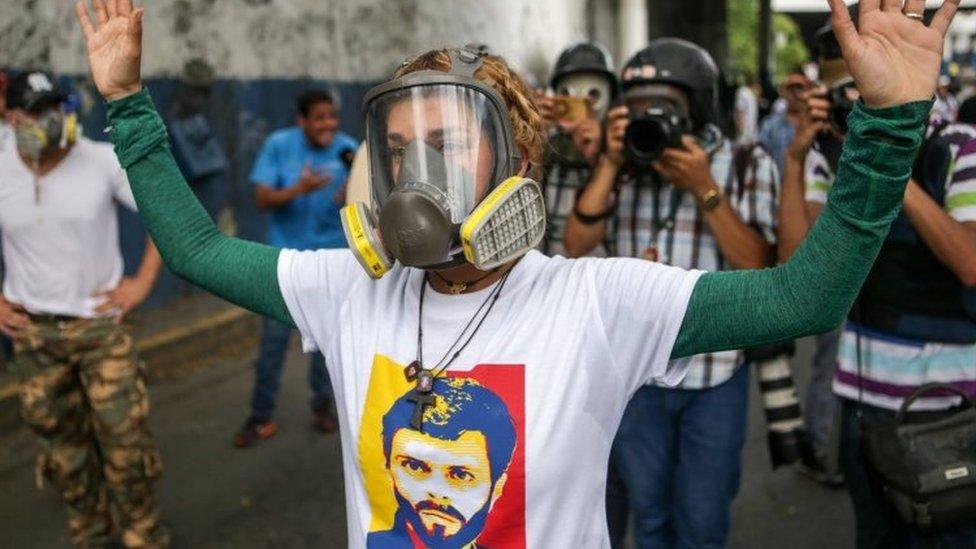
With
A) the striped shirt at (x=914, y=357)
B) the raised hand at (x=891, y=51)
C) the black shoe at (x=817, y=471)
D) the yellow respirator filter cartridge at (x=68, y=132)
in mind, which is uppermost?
the raised hand at (x=891, y=51)

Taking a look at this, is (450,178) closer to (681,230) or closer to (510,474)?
(510,474)

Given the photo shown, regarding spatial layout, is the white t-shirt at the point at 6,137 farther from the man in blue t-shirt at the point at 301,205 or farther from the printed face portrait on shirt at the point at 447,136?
the printed face portrait on shirt at the point at 447,136

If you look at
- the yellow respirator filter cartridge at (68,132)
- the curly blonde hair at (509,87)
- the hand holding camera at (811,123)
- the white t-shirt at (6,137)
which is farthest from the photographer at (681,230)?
the white t-shirt at (6,137)

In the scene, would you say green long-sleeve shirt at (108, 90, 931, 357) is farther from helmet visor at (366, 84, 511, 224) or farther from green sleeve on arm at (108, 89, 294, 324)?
helmet visor at (366, 84, 511, 224)

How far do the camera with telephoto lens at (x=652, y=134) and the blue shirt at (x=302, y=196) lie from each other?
258 cm

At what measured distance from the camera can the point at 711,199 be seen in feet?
8.57

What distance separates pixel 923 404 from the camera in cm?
246

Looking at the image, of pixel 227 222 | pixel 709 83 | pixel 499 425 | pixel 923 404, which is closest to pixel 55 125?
pixel 709 83

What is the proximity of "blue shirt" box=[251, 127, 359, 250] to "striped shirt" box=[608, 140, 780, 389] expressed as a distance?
243cm

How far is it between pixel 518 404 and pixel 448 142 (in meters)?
0.42

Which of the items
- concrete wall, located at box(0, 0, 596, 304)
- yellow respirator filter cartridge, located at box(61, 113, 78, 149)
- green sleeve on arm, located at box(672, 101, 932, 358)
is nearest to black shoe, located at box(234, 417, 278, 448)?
yellow respirator filter cartridge, located at box(61, 113, 78, 149)

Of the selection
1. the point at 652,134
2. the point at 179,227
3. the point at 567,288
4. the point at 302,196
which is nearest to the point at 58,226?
the point at 302,196

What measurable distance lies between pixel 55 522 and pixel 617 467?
2.63 meters

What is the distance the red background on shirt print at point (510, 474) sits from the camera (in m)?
1.48
